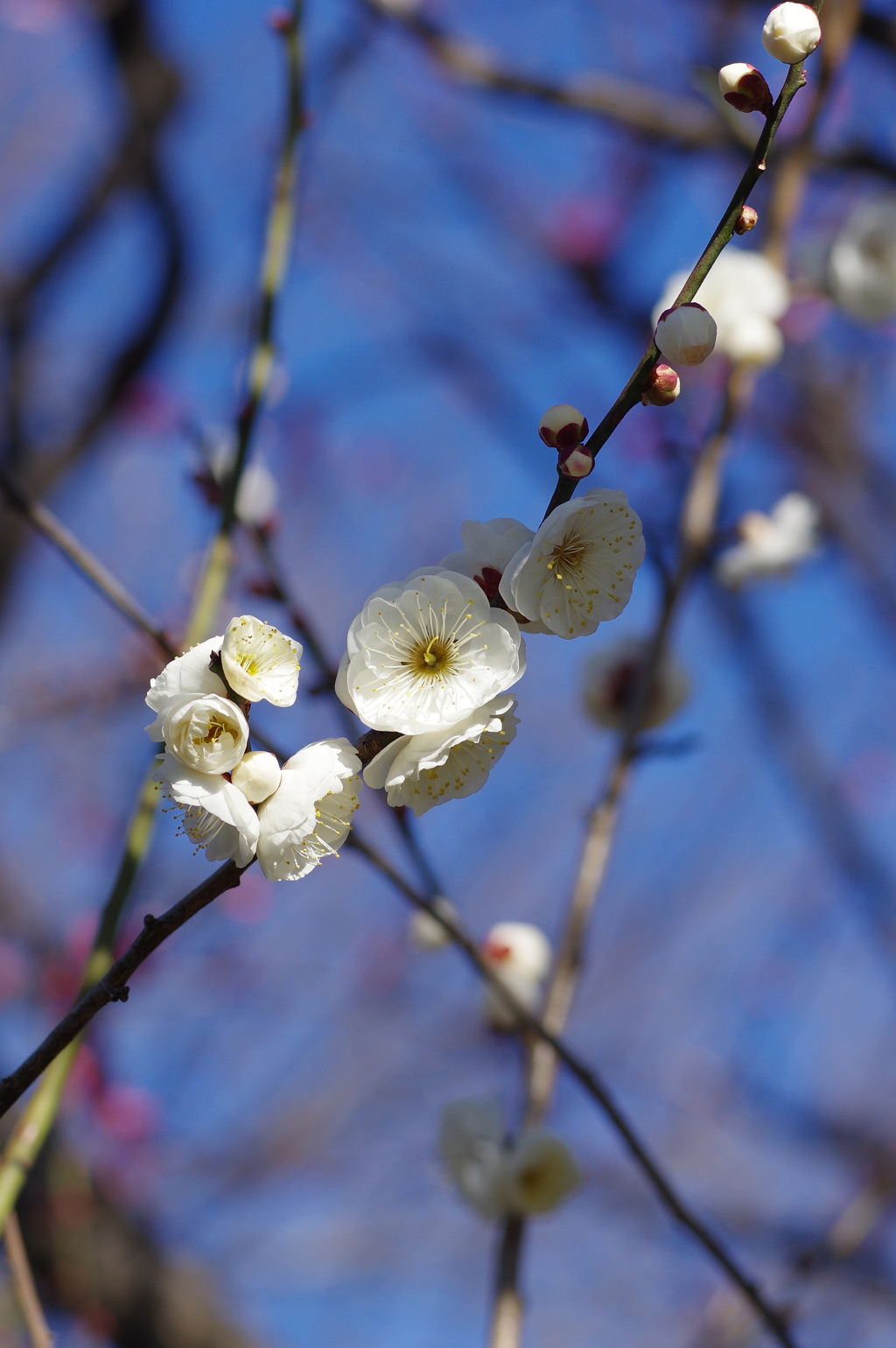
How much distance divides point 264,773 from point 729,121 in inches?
66.2

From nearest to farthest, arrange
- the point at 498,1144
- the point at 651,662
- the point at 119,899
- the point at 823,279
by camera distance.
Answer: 1. the point at 119,899
2. the point at 498,1144
3. the point at 651,662
4. the point at 823,279

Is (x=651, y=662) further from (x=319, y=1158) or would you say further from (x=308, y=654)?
(x=319, y=1158)

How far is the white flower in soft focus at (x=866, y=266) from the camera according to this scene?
7.59 feet

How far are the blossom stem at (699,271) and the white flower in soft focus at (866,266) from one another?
1657 millimetres

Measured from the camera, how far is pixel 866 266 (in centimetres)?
235

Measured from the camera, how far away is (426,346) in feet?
16.1

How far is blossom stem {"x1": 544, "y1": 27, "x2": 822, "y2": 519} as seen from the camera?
30.0 inches

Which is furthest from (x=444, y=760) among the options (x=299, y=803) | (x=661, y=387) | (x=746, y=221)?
(x=746, y=221)

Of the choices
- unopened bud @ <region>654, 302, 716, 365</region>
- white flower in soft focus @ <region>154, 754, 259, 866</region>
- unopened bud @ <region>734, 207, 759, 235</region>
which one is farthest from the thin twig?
unopened bud @ <region>734, 207, 759, 235</region>

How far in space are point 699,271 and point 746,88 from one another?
275mm

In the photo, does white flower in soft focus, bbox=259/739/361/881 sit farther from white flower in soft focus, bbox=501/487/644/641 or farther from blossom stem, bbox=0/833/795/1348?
white flower in soft focus, bbox=501/487/644/641

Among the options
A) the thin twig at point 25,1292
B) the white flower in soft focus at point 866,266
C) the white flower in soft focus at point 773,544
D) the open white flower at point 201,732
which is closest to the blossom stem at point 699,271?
the open white flower at point 201,732

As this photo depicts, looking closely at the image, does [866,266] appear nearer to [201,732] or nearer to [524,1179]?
[524,1179]

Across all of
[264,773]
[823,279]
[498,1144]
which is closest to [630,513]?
[264,773]
